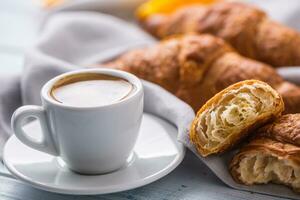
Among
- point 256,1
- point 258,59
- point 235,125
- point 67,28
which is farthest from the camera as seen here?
point 256,1

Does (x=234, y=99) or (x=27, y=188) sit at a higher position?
(x=234, y=99)

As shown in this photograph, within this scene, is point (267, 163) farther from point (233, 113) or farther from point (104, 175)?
point (104, 175)

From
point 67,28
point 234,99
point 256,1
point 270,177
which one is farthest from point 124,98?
point 256,1

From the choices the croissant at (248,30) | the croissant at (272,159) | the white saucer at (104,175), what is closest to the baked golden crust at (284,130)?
the croissant at (272,159)

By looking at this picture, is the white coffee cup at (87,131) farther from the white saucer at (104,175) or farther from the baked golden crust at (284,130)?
the baked golden crust at (284,130)

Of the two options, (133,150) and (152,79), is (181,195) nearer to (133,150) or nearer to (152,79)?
(133,150)
